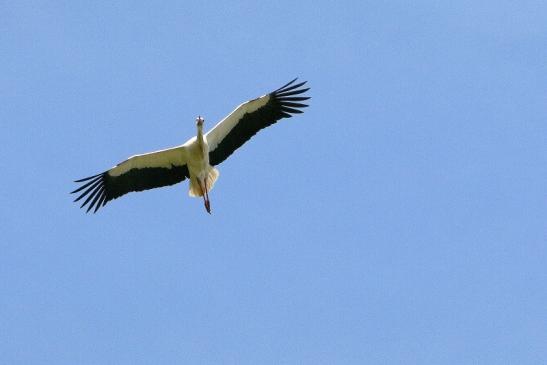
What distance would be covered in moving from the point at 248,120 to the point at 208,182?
3.47 ft

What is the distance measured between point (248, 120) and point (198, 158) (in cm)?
88

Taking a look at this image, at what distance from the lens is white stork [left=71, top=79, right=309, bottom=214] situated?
17.1 metres

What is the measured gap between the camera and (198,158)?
56.3 feet

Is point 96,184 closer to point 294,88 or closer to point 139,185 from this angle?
point 139,185

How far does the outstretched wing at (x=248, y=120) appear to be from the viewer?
17094 mm

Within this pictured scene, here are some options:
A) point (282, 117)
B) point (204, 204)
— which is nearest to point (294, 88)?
point (282, 117)

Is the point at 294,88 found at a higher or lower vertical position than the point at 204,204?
higher

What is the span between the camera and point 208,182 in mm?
17531

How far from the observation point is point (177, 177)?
17688 millimetres

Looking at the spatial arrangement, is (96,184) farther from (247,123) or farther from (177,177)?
(247,123)

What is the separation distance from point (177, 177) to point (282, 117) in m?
1.79

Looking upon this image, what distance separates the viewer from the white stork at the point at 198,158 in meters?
17.1

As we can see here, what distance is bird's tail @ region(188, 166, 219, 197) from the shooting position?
57.5ft

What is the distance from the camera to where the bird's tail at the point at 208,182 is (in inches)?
690
